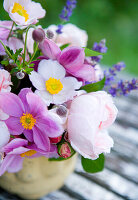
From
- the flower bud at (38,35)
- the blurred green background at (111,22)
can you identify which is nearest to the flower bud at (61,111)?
the flower bud at (38,35)

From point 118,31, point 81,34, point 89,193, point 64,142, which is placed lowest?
point 118,31

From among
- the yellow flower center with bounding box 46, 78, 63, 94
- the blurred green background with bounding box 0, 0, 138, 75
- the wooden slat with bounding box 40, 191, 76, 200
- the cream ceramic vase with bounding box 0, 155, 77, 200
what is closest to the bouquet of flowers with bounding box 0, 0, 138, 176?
the yellow flower center with bounding box 46, 78, 63, 94

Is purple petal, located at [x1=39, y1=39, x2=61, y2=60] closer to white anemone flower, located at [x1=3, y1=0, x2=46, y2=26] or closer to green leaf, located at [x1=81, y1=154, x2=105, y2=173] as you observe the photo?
white anemone flower, located at [x1=3, y1=0, x2=46, y2=26]

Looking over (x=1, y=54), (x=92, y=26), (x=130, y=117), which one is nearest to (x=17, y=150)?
(x=1, y=54)

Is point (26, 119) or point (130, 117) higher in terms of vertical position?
point (26, 119)

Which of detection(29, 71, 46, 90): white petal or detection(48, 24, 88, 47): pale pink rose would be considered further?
detection(48, 24, 88, 47): pale pink rose

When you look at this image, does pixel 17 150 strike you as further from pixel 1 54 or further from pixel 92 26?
pixel 92 26

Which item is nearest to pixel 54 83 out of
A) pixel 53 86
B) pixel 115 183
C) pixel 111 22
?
pixel 53 86
